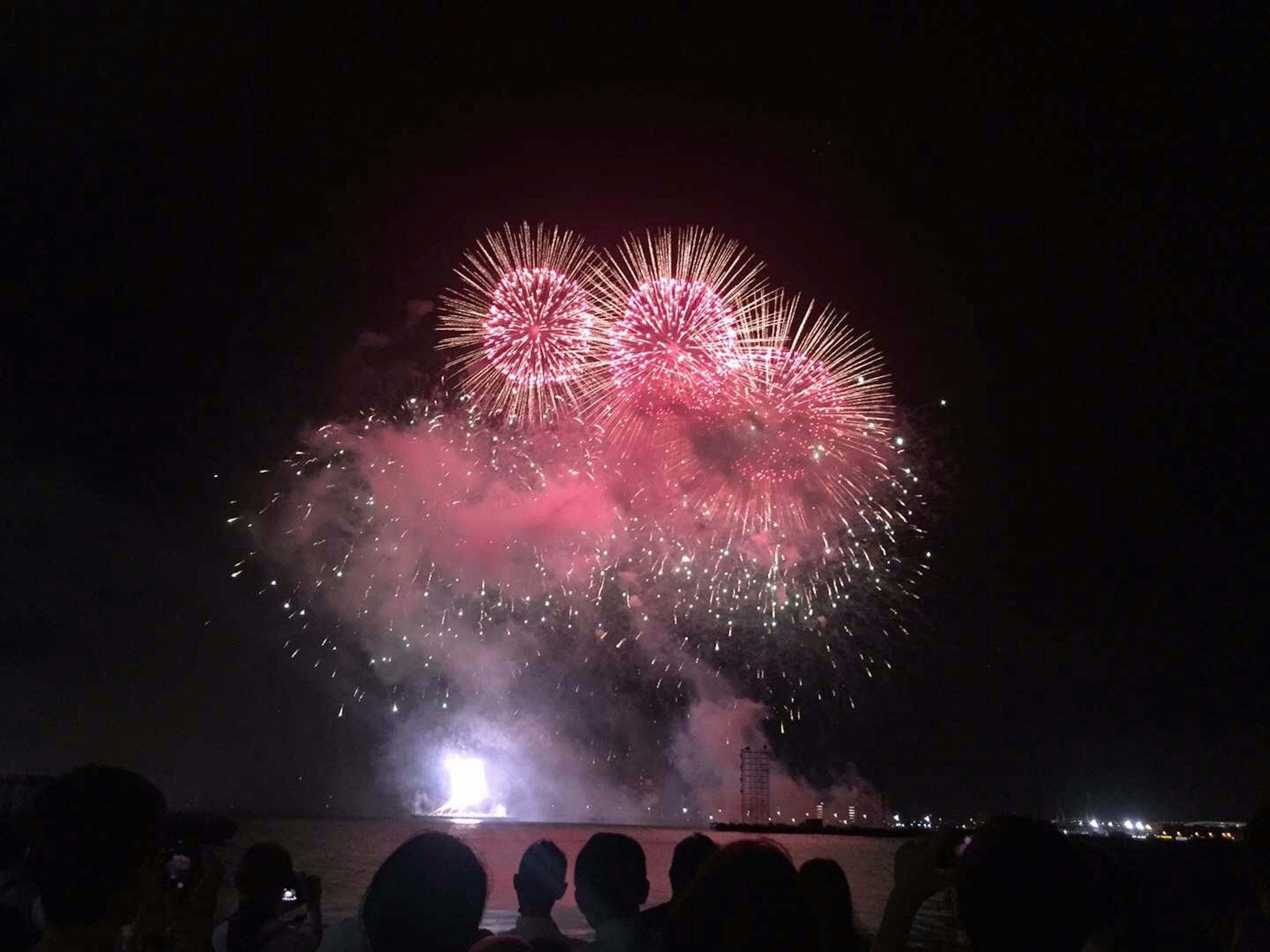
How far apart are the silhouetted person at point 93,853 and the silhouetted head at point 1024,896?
207 centimetres

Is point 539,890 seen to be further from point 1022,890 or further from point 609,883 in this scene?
point 1022,890

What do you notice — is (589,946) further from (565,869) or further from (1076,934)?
(1076,934)

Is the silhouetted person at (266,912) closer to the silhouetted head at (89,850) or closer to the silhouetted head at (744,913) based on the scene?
the silhouetted head at (89,850)

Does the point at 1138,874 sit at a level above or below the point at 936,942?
above

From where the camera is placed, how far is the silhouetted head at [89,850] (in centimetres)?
232

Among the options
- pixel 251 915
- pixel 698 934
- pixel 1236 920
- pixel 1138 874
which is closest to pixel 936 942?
pixel 1236 920

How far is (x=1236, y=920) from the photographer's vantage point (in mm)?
3877

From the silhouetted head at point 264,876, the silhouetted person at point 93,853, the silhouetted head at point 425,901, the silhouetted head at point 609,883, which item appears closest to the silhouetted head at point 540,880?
the silhouetted head at point 609,883

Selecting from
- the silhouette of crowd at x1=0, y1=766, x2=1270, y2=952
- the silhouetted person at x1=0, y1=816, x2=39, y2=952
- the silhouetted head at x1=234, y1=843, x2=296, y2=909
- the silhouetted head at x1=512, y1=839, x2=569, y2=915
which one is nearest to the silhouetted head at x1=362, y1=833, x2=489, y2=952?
the silhouette of crowd at x1=0, y1=766, x2=1270, y2=952

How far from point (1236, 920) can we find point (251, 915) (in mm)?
4192

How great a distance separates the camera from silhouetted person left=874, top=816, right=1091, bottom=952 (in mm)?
2160

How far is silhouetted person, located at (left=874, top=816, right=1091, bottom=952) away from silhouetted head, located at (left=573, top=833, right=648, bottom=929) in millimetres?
1812

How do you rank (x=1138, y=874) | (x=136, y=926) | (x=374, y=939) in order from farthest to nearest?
(x=136, y=926), (x=1138, y=874), (x=374, y=939)

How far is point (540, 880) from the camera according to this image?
4.24 m
